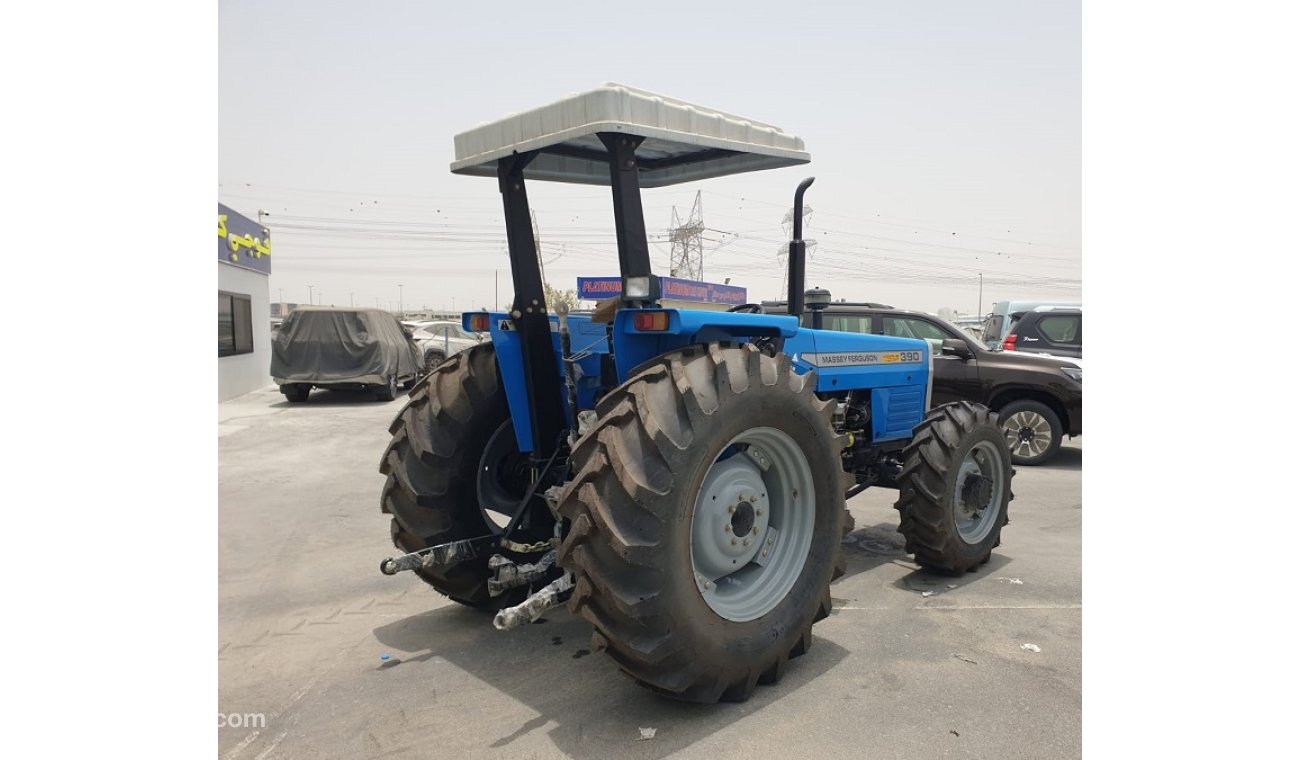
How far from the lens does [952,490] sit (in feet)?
15.1

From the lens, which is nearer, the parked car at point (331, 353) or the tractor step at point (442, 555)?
the tractor step at point (442, 555)

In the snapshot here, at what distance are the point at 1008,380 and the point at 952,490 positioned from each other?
17.0 feet

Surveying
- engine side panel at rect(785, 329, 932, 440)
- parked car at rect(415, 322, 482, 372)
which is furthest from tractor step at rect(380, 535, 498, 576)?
parked car at rect(415, 322, 482, 372)

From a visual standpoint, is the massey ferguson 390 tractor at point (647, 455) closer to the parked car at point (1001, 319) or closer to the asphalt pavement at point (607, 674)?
the asphalt pavement at point (607, 674)

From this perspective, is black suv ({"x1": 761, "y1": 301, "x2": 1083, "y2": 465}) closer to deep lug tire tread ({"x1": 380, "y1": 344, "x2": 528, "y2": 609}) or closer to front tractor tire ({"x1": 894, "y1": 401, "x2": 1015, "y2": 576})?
front tractor tire ({"x1": 894, "y1": 401, "x2": 1015, "y2": 576})

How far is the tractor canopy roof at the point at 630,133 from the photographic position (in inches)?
120

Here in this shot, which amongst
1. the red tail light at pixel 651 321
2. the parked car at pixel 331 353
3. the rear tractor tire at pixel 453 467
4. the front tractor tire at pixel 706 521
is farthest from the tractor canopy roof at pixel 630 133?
the parked car at pixel 331 353

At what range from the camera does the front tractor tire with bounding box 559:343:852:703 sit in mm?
2811

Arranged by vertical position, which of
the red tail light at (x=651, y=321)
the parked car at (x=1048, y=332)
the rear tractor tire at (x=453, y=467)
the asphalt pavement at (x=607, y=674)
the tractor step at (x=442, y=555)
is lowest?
the asphalt pavement at (x=607, y=674)

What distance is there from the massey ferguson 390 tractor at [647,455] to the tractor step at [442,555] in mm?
11

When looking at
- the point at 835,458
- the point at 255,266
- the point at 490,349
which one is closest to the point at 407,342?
the point at 255,266

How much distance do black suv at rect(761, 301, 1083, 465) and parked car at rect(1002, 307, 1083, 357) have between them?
6.41ft

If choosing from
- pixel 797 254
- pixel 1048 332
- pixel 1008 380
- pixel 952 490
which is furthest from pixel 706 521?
pixel 1048 332

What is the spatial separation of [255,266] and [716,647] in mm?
19255
